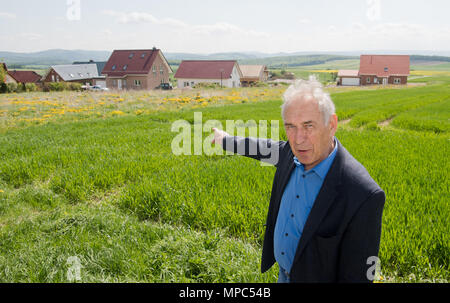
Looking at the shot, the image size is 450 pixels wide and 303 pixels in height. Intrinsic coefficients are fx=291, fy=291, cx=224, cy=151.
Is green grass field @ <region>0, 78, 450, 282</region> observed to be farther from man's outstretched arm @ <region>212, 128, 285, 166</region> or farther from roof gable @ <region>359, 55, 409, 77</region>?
roof gable @ <region>359, 55, 409, 77</region>

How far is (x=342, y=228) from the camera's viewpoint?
1.68m

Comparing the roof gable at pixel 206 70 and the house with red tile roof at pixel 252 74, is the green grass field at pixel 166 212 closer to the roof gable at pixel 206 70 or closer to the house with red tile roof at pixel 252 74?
the roof gable at pixel 206 70

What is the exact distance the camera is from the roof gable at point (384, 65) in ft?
192

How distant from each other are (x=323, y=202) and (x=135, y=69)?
50.5 metres

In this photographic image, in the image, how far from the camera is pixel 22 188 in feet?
19.6

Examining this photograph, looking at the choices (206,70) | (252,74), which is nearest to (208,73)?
(206,70)

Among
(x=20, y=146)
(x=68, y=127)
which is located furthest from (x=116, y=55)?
(x=20, y=146)

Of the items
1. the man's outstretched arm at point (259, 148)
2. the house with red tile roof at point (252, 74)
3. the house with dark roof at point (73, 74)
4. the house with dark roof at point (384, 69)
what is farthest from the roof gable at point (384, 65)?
the man's outstretched arm at point (259, 148)

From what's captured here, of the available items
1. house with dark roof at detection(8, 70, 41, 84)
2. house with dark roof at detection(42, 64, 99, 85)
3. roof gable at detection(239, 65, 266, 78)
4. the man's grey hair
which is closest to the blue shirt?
the man's grey hair

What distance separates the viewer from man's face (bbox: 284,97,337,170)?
71.2 inches

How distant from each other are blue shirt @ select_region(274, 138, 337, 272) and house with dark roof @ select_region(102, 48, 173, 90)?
158 ft

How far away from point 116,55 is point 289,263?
55081mm

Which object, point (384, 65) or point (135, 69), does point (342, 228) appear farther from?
point (384, 65)
